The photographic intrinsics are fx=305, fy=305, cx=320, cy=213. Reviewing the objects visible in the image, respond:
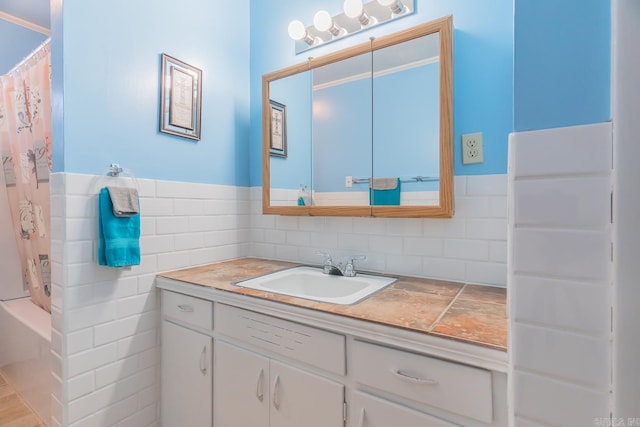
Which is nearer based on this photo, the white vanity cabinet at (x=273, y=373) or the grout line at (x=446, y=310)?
the grout line at (x=446, y=310)

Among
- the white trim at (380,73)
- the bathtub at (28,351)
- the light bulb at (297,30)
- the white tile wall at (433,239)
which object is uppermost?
the light bulb at (297,30)

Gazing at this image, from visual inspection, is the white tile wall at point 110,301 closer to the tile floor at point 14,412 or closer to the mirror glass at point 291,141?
the mirror glass at point 291,141

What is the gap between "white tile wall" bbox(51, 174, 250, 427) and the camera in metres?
1.23

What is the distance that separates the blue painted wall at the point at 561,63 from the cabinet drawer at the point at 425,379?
60cm

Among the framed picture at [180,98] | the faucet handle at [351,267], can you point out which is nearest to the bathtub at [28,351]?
the framed picture at [180,98]

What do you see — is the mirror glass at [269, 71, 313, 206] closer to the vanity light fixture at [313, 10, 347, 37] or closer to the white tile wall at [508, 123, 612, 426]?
the vanity light fixture at [313, 10, 347, 37]

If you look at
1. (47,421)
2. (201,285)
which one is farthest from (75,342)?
(47,421)

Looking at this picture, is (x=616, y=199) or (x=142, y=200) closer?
(x=616, y=199)

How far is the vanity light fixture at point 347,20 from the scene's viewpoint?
4.69 ft

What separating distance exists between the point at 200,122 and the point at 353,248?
3.62 feet

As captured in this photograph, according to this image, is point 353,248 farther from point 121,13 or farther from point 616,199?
point 121,13

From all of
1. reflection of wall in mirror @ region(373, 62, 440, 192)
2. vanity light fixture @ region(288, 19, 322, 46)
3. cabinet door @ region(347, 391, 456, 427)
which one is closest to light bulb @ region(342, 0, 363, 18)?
vanity light fixture @ region(288, 19, 322, 46)

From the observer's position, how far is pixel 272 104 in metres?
1.82

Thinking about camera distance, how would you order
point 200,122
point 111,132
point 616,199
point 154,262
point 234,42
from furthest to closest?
point 234,42 < point 200,122 < point 154,262 < point 111,132 < point 616,199
